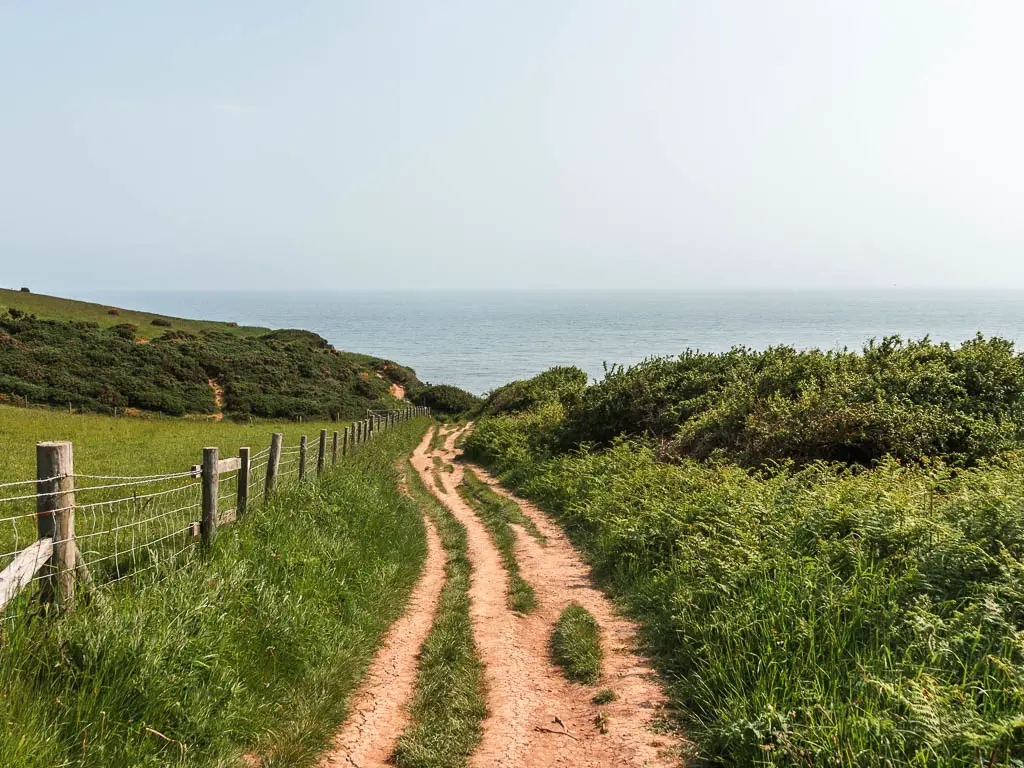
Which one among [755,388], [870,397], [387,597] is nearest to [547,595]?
[387,597]

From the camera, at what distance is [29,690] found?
403 centimetres

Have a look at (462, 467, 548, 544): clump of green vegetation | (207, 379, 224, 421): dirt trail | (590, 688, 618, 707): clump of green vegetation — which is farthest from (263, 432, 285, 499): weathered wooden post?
(207, 379, 224, 421): dirt trail

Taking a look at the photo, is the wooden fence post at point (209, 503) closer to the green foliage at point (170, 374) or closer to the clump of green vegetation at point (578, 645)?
the clump of green vegetation at point (578, 645)

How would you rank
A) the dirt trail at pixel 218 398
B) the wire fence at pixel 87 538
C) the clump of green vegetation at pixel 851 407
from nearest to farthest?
the wire fence at pixel 87 538 → the clump of green vegetation at pixel 851 407 → the dirt trail at pixel 218 398

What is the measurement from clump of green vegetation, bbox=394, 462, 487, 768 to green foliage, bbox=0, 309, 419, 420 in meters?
43.6

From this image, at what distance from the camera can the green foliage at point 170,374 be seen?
150 ft

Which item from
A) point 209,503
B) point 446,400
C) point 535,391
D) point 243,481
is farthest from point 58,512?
point 446,400

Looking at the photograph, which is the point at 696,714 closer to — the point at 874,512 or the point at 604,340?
the point at 874,512

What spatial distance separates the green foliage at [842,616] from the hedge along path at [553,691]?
12.9 inches

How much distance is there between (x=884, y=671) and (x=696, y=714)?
1.44m

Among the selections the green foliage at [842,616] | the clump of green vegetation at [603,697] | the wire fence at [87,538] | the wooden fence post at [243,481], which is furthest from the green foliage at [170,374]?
the clump of green vegetation at [603,697]

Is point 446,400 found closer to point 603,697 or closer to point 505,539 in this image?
point 505,539

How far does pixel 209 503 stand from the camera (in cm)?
741

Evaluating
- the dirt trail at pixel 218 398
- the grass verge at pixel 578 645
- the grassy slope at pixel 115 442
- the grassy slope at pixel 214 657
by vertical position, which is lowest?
the dirt trail at pixel 218 398
